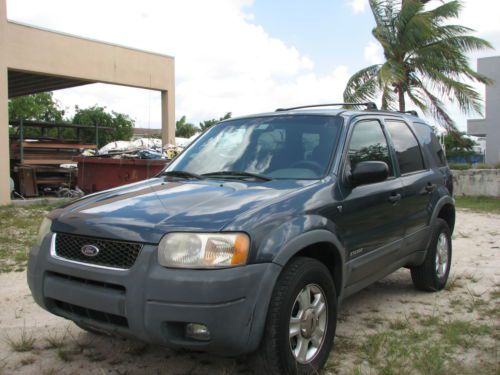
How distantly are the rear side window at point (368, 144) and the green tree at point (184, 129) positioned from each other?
43.6 meters

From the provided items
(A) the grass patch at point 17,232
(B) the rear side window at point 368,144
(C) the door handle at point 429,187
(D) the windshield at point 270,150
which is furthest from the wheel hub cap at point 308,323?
(A) the grass patch at point 17,232

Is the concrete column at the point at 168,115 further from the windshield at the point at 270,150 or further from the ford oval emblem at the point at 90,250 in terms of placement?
the ford oval emblem at the point at 90,250

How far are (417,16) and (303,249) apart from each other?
16.3 meters

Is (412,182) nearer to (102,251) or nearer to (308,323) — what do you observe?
(308,323)

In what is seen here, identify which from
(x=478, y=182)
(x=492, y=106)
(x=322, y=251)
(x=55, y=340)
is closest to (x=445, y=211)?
(x=322, y=251)

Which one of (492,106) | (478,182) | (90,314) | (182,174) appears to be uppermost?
(492,106)

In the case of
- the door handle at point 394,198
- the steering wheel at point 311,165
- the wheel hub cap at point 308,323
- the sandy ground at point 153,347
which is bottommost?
the sandy ground at point 153,347

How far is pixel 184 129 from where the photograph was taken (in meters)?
48.3

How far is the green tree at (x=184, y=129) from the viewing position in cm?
4816

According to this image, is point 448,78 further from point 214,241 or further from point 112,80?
point 214,241

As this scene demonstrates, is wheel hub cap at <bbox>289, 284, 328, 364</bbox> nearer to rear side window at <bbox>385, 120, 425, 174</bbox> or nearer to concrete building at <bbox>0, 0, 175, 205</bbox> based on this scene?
rear side window at <bbox>385, 120, 425, 174</bbox>

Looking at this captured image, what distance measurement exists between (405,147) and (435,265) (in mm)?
1315

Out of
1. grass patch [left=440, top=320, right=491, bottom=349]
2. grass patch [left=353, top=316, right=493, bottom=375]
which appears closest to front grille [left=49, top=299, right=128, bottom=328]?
grass patch [left=353, top=316, right=493, bottom=375]

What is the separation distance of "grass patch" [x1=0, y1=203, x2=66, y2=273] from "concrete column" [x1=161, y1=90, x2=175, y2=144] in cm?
497
